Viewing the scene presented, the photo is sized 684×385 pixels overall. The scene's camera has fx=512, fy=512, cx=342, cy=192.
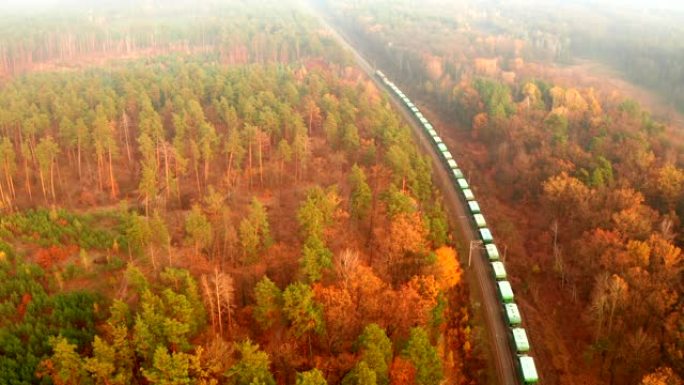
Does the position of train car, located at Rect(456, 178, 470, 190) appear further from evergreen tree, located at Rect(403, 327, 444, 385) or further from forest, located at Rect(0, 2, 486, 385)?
evergreen tree, located at Rect(403, 327, 444, 385)

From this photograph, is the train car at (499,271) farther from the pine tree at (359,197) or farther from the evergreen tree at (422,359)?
the evergreen tree at (422,359)

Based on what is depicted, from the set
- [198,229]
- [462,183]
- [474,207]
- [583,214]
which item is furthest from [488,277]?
[198,229]

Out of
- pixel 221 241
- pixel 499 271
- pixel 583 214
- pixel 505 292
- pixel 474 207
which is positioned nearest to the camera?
pixel 505 292

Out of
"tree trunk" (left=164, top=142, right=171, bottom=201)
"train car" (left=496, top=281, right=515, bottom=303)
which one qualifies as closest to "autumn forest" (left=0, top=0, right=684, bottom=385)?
"tree trunk" (left=164, top=142, right=171, bottom=201)

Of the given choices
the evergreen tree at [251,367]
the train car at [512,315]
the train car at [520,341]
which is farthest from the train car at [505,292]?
the evergreen tree at [251,367]

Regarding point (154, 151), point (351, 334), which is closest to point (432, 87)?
point (154, 151)

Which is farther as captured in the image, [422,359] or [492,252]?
[492,252]

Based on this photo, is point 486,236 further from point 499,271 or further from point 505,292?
point 505,292
